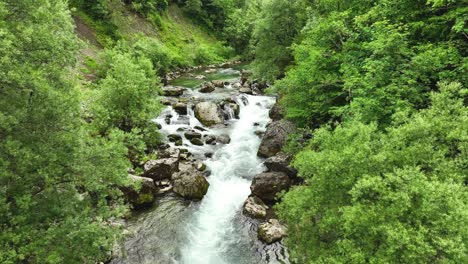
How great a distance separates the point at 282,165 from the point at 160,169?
861 cm

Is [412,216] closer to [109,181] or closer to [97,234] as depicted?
[97,234]

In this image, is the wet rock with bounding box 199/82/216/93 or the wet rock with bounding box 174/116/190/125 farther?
the wet rock with bounding box 199/82/216/93

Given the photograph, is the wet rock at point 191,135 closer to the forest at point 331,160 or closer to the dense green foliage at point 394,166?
the forest at point 331,160

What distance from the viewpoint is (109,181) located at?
42.0 feet

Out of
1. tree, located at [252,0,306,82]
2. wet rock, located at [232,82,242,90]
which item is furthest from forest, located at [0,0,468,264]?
wet rock, located at [232,82,242,90]

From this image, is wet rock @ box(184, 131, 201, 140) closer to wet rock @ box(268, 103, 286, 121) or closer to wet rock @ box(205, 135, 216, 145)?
wet rock @ box(205, 135, 216, 145)

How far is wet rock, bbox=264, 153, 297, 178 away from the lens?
821 inches

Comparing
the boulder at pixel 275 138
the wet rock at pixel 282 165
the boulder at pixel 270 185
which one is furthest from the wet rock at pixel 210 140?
the boulder at pixel 270 185

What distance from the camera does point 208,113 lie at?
32.8 meters

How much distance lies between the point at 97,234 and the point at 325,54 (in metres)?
16.3

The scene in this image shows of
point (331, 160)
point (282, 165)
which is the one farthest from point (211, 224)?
point (331, 160)

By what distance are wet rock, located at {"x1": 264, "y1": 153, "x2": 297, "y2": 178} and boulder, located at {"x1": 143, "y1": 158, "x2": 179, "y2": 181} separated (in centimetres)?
690

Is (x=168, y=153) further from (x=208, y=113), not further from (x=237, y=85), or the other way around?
(x=237, y=85)

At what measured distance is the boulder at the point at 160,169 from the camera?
21.5m
